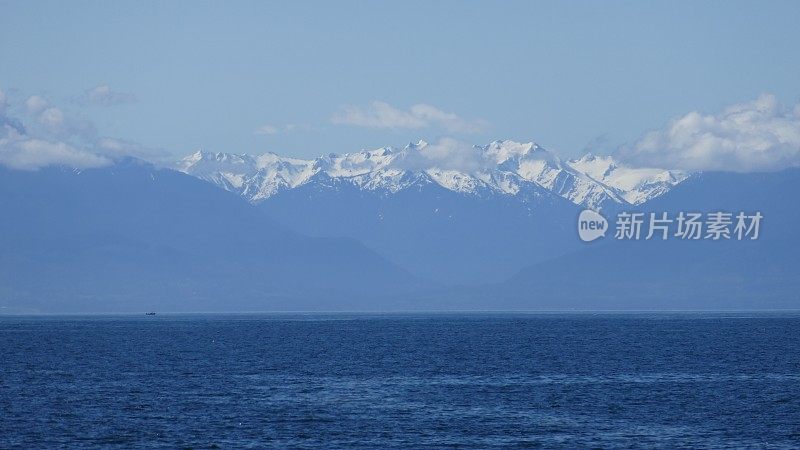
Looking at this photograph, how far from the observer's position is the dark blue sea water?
252 ft

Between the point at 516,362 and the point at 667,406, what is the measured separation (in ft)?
150

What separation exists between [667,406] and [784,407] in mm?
8152

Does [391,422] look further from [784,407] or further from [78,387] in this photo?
[78,387]

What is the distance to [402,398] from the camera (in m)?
96.8

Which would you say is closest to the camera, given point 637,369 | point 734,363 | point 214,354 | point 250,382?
point 250,382

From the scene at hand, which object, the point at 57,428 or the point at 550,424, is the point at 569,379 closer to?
the point at 550,424

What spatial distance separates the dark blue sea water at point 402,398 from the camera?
76812 mm

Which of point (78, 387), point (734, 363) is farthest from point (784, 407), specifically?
point (78, 387)

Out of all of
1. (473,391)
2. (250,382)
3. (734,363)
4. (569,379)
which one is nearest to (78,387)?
(250,382)

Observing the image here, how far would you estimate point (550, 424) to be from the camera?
8200 cm

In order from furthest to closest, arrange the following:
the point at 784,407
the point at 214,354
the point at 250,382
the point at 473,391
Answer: the point at 214,354
the point at 250,382
the point at 473,391
the point at 784,407

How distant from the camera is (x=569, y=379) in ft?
370

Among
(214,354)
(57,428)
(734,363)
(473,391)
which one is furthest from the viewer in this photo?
(214,354)

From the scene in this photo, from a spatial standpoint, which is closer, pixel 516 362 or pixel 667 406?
pixel 667 406
